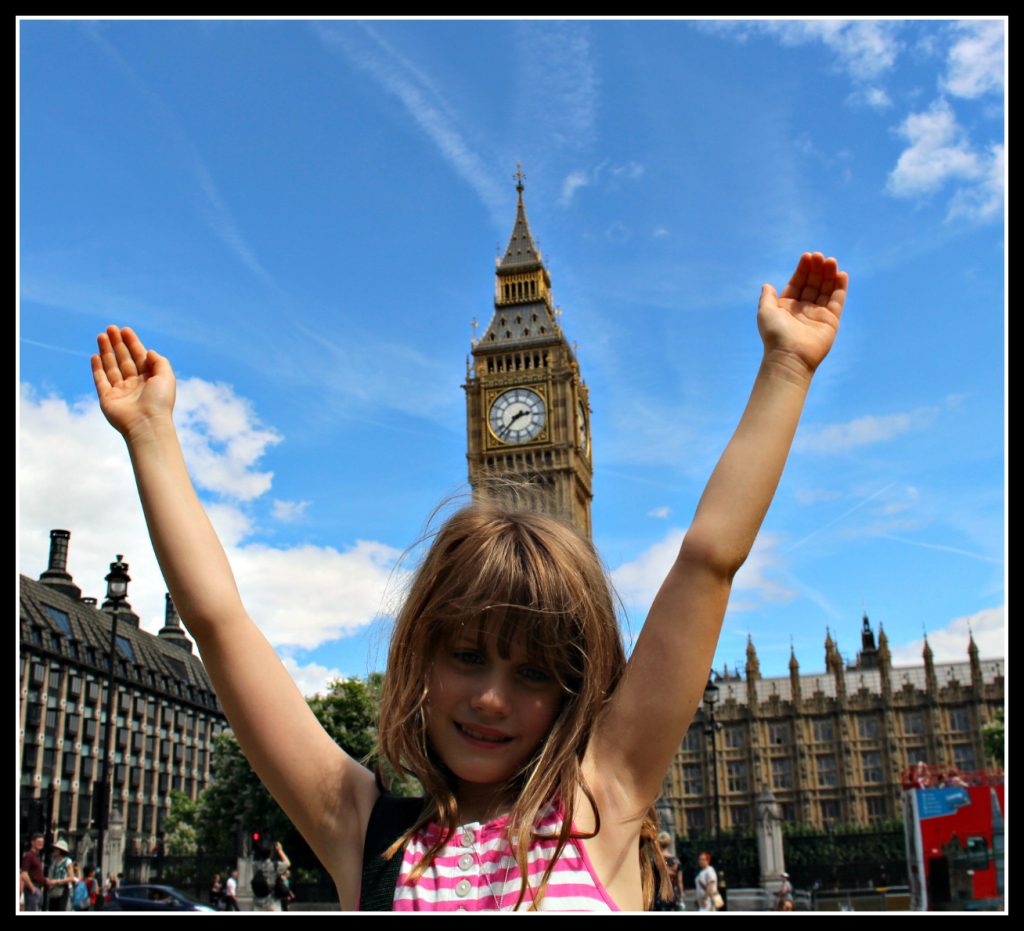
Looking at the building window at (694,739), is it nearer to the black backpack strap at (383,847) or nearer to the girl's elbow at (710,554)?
the black backpack strap at (383,847)

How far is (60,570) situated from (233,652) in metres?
85.2

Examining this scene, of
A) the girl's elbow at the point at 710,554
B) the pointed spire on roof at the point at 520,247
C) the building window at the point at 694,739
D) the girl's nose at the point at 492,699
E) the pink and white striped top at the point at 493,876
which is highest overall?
the pointed spire on roof at the point at 520,247

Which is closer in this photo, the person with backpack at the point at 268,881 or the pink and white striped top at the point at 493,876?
the pink and white striped top at the point at 493,876

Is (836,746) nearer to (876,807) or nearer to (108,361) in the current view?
(876,807)

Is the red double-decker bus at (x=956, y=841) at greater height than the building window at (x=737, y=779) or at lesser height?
lesser

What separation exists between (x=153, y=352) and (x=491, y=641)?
905 millimetres

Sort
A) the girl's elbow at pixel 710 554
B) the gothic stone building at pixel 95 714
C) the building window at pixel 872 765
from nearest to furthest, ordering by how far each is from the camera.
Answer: the girl's elbow at pixel 710 554
the gothic stone building at pixel 95 714
the building window at pixel 872 765

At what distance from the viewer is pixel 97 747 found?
218ft

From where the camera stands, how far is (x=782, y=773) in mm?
82625

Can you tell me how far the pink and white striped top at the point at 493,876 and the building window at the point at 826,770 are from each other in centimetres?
8620

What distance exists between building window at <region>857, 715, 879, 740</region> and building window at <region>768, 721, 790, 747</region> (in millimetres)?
5463

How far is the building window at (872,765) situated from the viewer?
264 ft

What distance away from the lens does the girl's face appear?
2.06 m

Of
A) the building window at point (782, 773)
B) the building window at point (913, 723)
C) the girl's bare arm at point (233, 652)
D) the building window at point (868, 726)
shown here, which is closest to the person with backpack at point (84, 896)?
the girl's bare arm at point (233, 652)
